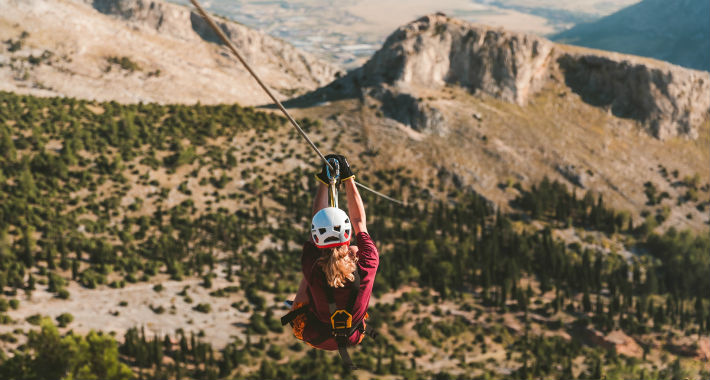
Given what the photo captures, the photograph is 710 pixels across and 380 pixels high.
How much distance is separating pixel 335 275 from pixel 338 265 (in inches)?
9.2

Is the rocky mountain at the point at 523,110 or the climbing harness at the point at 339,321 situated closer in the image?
the climbing harness at the point at 339,321

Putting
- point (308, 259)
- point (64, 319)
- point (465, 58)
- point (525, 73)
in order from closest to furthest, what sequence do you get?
point (308, 259) < point (64, 319) < point (465, 58) < point (525, 73)

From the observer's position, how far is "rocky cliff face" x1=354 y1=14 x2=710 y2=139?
13975 cm

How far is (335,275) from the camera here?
9.41 meters

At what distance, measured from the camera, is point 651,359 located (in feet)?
291

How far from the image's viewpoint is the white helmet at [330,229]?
361 inches

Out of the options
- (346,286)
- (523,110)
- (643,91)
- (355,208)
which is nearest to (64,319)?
(355,208)

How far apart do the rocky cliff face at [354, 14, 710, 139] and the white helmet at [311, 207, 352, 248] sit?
418 feet

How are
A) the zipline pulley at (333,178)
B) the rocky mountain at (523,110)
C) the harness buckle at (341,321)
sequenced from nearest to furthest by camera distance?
1. the harness buckle at (341,321)
2. the zipline pulley at (333,178)
3. the rocky mountain at (523,110)

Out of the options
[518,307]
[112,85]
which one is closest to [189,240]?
[518,307]

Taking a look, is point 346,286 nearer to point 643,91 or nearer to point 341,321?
point 341,321

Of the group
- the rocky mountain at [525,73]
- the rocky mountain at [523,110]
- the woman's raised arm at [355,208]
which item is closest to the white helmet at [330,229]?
the woman's raised arm at [355,208]

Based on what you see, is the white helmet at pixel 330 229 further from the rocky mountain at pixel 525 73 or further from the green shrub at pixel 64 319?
the rocky mountain at pixel 525 73

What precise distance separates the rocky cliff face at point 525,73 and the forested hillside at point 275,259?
82.8 feet
